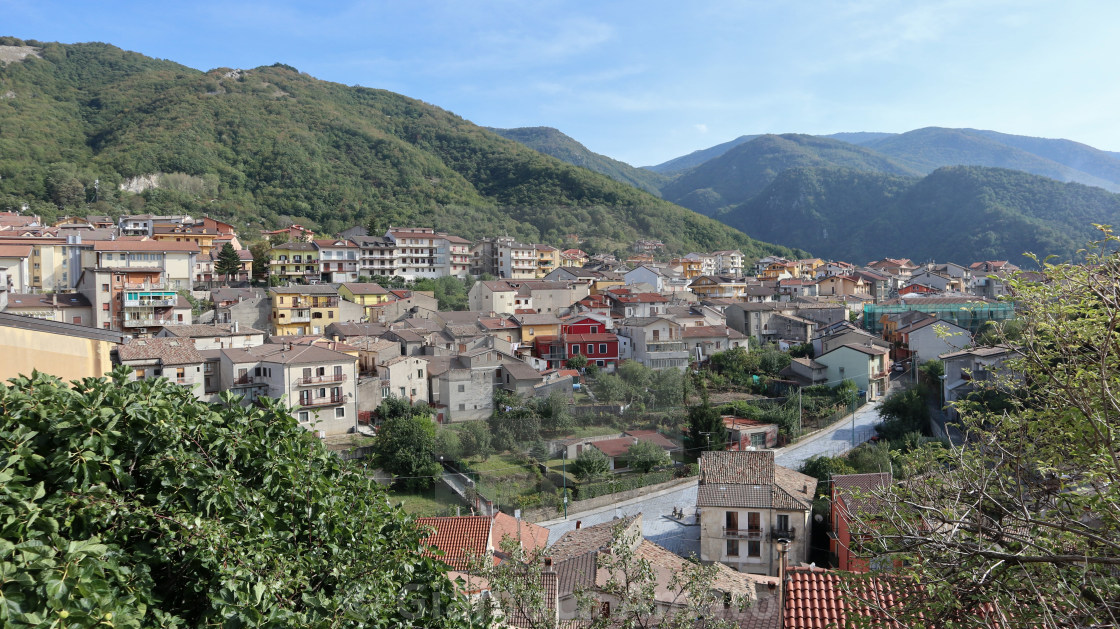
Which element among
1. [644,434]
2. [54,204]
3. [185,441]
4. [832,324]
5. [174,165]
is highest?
[174,165]

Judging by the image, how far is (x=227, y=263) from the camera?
4406 centimetres

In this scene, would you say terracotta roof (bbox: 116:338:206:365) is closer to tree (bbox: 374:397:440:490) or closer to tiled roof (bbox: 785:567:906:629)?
tree (bbox: 374:397:440:490)

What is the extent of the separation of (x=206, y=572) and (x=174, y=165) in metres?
72.3

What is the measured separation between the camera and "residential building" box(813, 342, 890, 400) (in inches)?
1227

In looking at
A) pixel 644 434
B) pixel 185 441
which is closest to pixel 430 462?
pixel 644 434

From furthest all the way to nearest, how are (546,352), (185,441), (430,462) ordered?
(546,352), (430,462), (185,441)

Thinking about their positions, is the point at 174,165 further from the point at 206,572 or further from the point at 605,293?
the point at 206,572

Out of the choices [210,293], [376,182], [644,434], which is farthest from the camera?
[376,182]

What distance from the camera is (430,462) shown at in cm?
2355

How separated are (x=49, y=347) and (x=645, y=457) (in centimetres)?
1949

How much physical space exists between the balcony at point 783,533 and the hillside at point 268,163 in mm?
54758

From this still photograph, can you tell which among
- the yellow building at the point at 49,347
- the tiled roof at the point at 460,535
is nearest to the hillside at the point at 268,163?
the tiled roof at the point at 460,535

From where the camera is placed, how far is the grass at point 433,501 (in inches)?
835

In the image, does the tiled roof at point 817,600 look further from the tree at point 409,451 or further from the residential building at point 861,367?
the residential building at point 861,367
